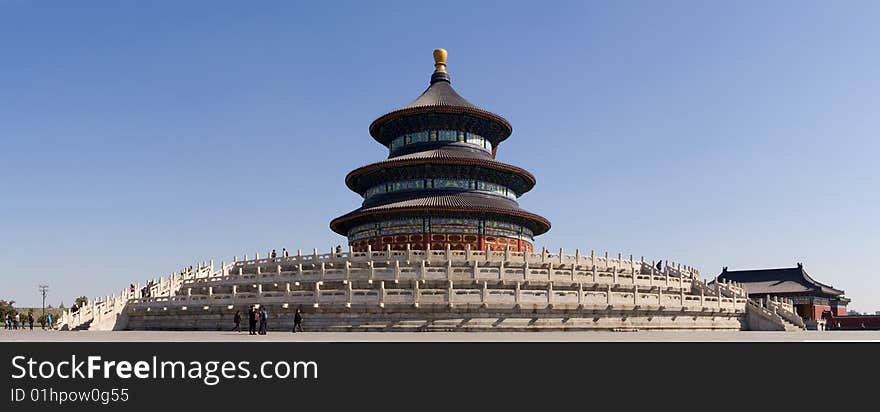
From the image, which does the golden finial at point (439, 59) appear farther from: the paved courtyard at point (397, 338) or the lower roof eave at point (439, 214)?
the paved courtyard at point (397, 338)

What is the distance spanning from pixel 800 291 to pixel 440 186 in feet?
134

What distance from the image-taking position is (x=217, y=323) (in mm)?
34188

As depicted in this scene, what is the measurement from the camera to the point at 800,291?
7106cm

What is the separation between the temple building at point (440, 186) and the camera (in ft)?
165

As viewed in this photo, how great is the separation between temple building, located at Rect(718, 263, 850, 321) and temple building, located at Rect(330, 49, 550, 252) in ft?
99.0

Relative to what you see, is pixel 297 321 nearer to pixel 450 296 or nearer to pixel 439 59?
pixel 450 296

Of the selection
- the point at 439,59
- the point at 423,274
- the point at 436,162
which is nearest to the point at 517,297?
the point at 423,274

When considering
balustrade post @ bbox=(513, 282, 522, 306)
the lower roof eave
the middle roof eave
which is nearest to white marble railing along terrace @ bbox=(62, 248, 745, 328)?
balustrade post @ bbox=(513, 282, 522, 306)

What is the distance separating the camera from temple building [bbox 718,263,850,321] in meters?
70.5

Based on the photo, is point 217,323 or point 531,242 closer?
Answer: point 217,323

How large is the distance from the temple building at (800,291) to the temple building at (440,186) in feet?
99.0
